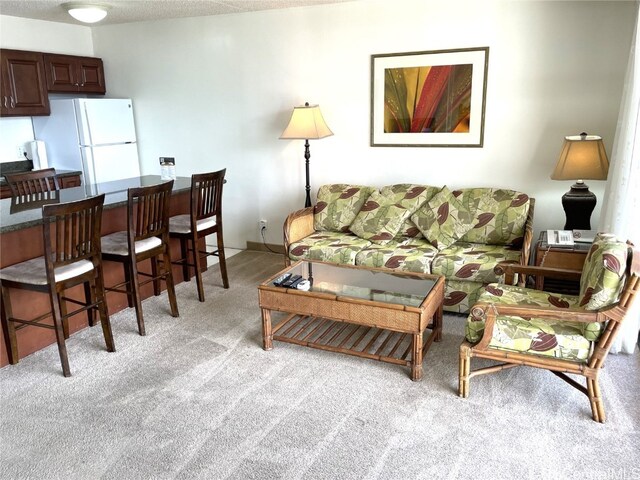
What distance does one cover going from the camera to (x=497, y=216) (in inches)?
147

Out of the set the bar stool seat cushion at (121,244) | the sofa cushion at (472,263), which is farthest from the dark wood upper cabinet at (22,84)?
the sofa cushion at (472,263)

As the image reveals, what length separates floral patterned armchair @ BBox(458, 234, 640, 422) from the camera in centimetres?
228

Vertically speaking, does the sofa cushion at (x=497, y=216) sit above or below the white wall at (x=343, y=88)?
below

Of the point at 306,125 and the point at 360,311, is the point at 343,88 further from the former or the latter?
the point at 360,311

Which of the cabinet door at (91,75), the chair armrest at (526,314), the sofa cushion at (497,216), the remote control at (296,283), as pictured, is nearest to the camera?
the chair armrest at (526,314)

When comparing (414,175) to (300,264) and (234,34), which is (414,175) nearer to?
(300,264)

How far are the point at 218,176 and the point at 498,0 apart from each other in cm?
252

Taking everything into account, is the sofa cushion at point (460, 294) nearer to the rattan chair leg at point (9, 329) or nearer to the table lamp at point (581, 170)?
the table lamp at point (581, 170)

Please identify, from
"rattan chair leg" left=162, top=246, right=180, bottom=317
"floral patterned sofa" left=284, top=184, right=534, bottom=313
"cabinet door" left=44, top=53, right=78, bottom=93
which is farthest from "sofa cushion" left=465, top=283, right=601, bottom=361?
"cabinet door" left=44, top=53, right=78, bottom=93

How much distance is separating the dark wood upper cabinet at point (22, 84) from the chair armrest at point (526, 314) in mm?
4647

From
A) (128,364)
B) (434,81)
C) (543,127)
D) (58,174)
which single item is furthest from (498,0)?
(58,174)

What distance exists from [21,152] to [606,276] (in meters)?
5.39

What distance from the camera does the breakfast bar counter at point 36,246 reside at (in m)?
2.93

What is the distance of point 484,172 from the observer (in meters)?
4.18
